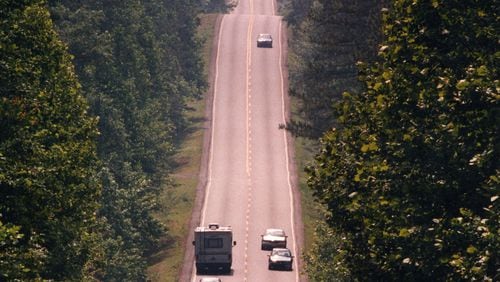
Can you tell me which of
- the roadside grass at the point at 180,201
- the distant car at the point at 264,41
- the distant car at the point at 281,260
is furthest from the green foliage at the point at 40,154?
the distant car at the point at 264,41

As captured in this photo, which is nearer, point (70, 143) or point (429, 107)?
point (429, 107)

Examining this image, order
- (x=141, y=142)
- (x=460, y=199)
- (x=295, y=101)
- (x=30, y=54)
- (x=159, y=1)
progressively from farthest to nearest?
(x=295, y=101), (x=159, y=1), (x=141, y=142), (x=30, y=54), (x=460, y=199)

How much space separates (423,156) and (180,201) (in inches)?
3190

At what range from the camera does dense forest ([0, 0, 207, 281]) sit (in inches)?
1485

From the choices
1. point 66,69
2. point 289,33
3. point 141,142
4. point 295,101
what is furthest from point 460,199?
point 289,33

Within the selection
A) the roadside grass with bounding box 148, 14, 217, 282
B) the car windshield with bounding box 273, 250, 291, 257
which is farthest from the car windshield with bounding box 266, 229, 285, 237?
the car windshield with bounding box 273, 250, 291, 257

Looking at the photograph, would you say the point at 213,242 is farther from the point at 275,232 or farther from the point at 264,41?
the point at 264,41

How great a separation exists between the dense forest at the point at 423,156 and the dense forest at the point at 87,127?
8.68 meters

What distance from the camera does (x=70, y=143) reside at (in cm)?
4497

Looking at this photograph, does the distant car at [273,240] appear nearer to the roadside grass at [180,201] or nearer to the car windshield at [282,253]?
the car windshield at [282,253]

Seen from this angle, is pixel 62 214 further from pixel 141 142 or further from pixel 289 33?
pixel 289 33

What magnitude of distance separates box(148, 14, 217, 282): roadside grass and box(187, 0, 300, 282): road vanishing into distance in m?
1.45

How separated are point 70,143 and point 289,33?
A: 451 feet

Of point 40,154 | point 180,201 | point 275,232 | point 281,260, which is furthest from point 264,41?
point 40,154
